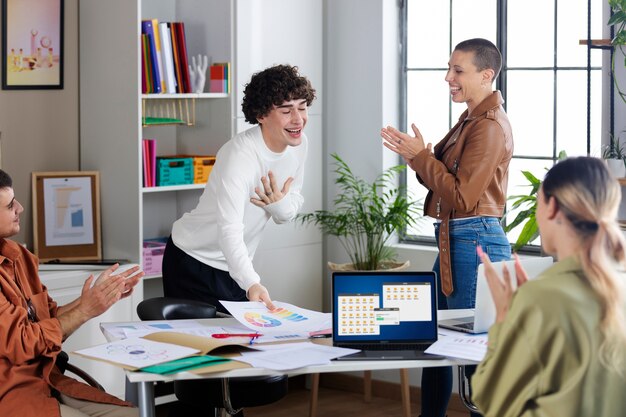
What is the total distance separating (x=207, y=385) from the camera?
335 cm

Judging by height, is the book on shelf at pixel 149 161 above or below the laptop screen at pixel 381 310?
Result: above

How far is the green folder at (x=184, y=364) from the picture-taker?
2648mm

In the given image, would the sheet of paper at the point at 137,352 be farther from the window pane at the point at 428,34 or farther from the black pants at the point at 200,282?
the window pane at the point at 428,34

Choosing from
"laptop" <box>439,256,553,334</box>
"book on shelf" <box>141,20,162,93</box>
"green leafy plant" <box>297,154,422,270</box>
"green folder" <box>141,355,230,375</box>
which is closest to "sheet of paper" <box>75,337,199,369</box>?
"green folder" <box>141,355,230,375</box>

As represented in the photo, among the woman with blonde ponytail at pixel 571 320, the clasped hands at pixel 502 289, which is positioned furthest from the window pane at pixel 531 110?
the woman with blonde ponytail at pixel 571 320

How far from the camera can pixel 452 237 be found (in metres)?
3.69

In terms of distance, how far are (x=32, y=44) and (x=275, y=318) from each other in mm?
2165

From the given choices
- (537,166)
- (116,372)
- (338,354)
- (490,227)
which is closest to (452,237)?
(490,227)

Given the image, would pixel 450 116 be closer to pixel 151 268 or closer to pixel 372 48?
pixel 372 48

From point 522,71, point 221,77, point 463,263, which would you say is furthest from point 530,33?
point 463,263

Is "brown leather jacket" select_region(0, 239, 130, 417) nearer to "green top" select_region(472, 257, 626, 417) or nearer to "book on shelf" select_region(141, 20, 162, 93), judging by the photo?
"green top" select_region(472, 257, 626, 417)

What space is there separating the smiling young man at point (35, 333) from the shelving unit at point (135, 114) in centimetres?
148

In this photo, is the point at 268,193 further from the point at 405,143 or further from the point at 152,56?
the point at 152,56

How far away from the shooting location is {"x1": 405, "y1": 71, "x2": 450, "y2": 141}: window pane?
5.33m
